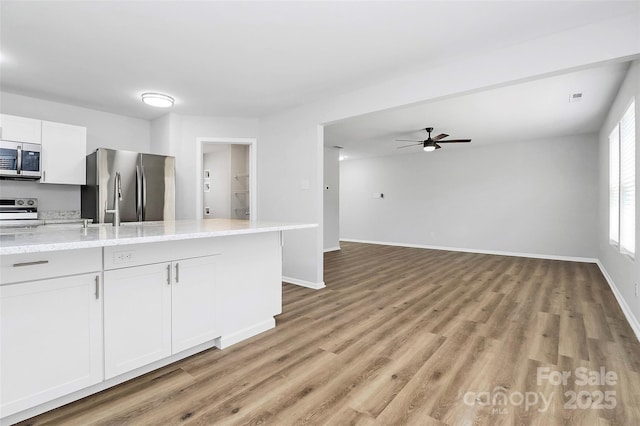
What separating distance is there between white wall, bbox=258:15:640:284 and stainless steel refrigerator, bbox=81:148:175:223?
1.38m

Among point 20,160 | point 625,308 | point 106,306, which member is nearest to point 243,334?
point 106,306

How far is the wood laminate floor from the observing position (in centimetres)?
165

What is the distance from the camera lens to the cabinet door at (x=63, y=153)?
3812 mm

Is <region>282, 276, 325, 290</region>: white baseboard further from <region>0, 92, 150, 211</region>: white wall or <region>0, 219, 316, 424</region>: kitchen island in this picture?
<region>0, 92, 150, 211</region>: white wall

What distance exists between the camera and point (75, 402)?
1.73 m

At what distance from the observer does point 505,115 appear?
188 inches

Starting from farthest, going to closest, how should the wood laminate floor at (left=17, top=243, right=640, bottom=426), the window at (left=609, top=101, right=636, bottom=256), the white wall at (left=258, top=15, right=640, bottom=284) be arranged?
the window at (left=609, top=101, right=636, bottom=256) → the white wall at (left=258, top=15, right=640, bottom=284) → the wood laminate floor at (left=17, top=243, right=640, bottom=426)

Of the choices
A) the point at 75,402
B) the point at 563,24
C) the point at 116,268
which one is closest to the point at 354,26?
the point at 563,24

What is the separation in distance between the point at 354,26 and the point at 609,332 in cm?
345

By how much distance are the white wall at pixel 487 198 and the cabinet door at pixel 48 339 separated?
24.5 ft

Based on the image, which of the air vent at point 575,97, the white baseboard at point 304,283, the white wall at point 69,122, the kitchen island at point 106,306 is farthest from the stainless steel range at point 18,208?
the air vent at point 575,97

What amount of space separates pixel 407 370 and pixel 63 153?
4.70 m

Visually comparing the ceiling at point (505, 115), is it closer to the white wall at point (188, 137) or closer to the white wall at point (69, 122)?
the white wall at point (188, 137)

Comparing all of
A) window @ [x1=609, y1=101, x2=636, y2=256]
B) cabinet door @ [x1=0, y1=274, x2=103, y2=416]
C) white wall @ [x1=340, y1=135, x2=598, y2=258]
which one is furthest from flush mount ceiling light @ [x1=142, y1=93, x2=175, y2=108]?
white wall @ [x1=340, y1=135, x2=598, y2=258]
